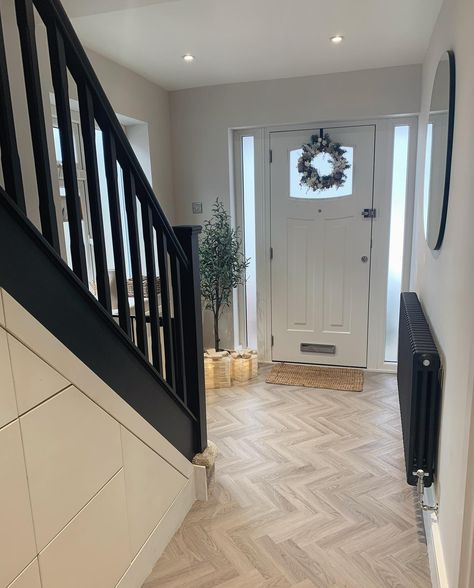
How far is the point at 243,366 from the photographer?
359cm

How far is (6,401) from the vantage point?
3.33 ft

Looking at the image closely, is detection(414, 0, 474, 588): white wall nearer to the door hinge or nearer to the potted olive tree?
the door hinge

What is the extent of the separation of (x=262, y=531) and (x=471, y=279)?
1.41 metres

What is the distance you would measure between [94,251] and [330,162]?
2.58 metres

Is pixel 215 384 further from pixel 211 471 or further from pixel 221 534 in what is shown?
pixel 221 534

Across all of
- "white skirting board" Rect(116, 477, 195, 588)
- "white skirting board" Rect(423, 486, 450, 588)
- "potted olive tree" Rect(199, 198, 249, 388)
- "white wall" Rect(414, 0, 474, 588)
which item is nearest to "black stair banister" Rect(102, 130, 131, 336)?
"white skirting board" Rect(116, 477, 195, 588)

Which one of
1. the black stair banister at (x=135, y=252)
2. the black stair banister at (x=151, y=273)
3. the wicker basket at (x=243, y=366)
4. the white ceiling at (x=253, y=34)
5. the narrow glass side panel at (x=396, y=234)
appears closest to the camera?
the black stair banister at (x=135, y=252)

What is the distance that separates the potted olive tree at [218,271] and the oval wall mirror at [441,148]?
1603 millimetres

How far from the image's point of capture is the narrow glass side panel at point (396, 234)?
3.38m

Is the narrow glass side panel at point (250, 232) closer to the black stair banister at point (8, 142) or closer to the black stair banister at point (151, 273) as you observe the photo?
the black stair banister at point (151, 273)

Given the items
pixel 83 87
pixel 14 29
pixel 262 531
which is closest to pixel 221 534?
pixel 262 531

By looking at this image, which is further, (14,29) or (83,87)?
(14,29)

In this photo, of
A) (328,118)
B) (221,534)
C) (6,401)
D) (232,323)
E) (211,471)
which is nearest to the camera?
(6,401)

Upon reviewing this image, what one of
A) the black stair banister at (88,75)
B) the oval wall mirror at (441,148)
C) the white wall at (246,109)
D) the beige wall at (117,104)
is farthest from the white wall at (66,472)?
the white wall at (246,109)
